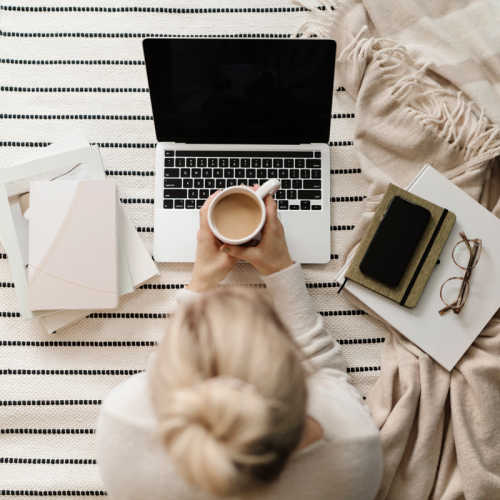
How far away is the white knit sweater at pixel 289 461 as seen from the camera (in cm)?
50

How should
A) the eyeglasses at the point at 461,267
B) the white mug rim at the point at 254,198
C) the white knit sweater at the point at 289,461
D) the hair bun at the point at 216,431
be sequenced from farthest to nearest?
the eyeglasses at the point at 461,267
the white mug rim at the point at 254,198
the white knit sweater at the point at 289,461
the hair bun at the point at 216,431

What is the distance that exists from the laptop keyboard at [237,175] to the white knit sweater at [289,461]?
34cm

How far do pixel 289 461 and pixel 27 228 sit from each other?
0.62 meters

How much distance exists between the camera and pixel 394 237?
76 cm

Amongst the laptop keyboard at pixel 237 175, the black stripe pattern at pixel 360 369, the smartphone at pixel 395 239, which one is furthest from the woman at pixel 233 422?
the laptop keyboard at pixel 237 175

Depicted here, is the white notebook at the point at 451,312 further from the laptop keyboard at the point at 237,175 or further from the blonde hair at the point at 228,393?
the blonde hair at the point at 228,393

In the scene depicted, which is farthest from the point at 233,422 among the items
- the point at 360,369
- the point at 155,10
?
the point at 155,10

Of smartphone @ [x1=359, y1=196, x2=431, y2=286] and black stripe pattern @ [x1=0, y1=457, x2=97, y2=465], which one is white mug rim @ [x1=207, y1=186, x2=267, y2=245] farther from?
black stripe pattern @ [x1=0, y1=457, x2=97, y2=465]

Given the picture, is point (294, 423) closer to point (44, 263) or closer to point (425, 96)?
point (44, 263)

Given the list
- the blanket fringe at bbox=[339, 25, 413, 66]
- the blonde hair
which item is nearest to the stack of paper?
the blonde hair

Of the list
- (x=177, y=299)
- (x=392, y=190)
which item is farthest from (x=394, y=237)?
(x=177, y=299)

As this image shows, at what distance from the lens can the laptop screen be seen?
670mm

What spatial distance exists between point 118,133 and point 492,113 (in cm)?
72

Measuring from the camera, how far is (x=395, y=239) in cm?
76
